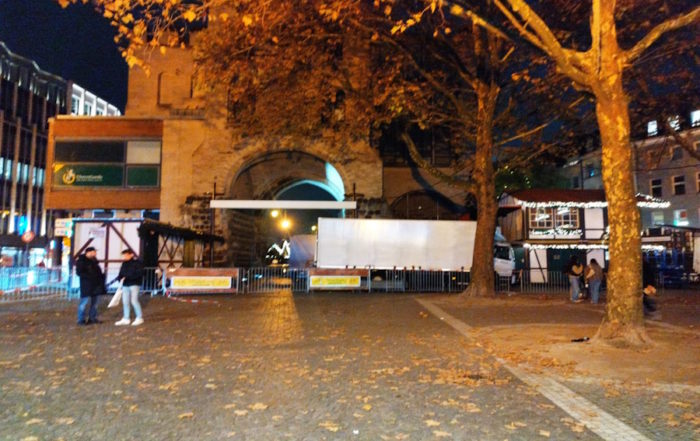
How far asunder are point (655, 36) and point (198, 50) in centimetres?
1306

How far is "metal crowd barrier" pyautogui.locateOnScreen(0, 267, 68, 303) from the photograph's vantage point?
1873 cm

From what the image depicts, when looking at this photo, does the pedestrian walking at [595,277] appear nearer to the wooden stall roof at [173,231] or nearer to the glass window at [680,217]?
the wooden stall roof at [173,231]

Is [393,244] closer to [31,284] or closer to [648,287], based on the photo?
[648,287]

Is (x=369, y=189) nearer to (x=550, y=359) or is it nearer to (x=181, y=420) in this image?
(x=550, y=359)

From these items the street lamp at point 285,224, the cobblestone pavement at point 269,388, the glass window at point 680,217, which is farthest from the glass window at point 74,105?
the cobblestone pavement at point 269,388

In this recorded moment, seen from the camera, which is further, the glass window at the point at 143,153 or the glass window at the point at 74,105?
the glass window at the point at 74,105

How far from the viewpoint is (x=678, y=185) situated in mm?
41812

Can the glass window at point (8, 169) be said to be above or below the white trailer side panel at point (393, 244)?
above

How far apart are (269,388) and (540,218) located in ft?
81.7

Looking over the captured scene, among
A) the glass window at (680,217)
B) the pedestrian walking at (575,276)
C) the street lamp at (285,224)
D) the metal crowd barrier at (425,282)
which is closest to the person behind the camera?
the pedestrian walking at (575,276)

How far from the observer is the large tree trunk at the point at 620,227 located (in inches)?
353

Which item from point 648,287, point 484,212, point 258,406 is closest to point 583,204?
point 484,212

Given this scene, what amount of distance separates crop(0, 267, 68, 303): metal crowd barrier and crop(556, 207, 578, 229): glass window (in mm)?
22944

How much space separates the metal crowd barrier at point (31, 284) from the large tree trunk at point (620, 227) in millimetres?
16708
